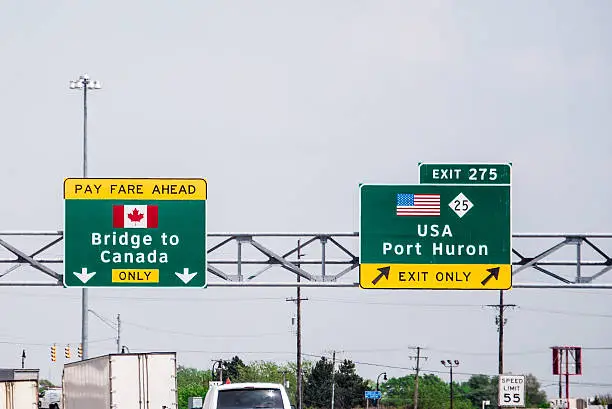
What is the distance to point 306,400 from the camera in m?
168

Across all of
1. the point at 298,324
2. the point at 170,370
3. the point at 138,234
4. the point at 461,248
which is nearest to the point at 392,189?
the point at 461,248

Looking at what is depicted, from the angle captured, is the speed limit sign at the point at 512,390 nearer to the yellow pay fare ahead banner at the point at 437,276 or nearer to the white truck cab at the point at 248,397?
the yellow pay fare ahead banner at the point at 437,276

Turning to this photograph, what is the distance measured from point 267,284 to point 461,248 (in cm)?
476

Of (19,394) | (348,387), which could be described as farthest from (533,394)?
(19,394)

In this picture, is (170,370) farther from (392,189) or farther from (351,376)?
(351,376)

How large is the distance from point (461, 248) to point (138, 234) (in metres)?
7.70

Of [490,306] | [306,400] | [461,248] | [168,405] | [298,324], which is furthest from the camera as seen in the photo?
[306,400]

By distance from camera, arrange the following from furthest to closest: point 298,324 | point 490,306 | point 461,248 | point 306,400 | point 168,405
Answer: point 306,400, point 490,306, point 298,324, point 168,405, point 461,248

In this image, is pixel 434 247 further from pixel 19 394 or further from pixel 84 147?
pixel 84 147

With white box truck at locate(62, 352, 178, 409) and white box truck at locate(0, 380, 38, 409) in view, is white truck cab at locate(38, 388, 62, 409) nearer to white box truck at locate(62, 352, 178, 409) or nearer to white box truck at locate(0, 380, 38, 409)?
white box truck at locate(0, 380, 38, 409)

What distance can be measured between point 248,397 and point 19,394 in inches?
898

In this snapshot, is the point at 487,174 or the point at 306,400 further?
the point at 306,400

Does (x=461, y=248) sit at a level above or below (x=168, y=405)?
above

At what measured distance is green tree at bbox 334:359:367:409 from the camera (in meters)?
168
